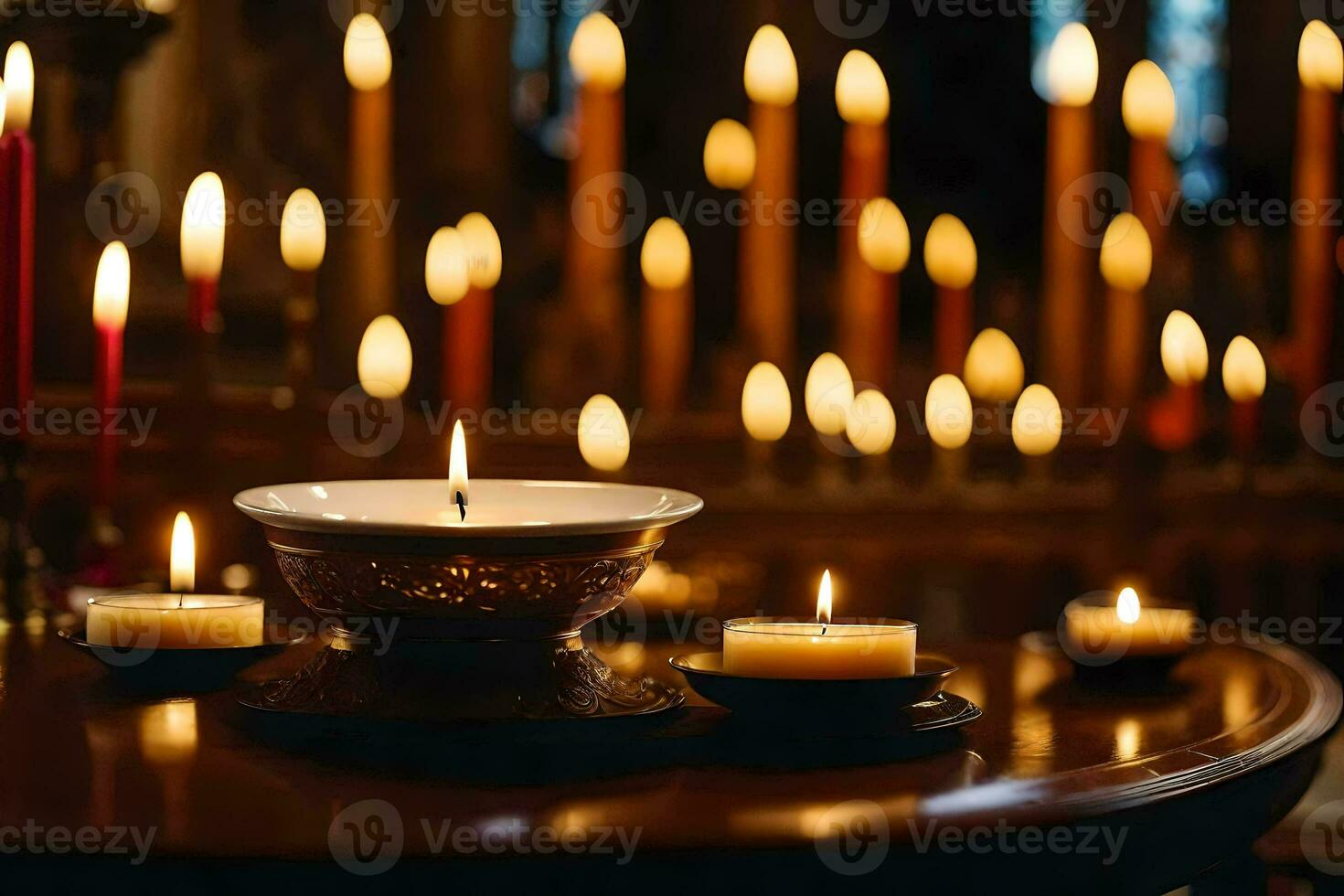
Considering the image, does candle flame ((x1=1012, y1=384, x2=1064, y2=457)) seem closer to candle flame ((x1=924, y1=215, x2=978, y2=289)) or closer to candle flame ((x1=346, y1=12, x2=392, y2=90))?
candle flame ((x1=924, y1=215, x2=978, y2=289))

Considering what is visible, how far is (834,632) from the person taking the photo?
0.69 m

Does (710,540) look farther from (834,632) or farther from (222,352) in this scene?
(834,632)

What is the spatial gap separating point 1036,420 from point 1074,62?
513mm

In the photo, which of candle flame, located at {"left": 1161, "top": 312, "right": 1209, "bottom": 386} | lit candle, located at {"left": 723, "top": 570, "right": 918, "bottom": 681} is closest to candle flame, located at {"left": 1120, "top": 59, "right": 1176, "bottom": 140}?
candle flame, located at {"left": 1161, "top": 312, "right": 1209, "bottom": 386}

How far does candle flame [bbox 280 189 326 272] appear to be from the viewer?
133cm

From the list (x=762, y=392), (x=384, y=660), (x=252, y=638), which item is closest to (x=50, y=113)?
(x=762, y=392)

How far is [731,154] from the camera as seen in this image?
2648mm

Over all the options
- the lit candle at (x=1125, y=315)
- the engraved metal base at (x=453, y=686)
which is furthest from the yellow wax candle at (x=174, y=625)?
the lit candle at (x=1125, y=315)

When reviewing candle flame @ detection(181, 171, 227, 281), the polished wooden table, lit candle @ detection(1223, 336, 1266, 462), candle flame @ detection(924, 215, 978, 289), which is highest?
candle flame @ detection(924, 215, 978, 289)

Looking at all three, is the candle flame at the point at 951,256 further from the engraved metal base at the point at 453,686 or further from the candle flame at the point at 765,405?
the engraved metal base at the point at 453,686

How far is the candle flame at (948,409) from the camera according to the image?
1856 millimetres

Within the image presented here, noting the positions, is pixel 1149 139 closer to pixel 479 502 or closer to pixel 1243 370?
pixel 1243 370

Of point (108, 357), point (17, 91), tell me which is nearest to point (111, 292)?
point (108, 357)

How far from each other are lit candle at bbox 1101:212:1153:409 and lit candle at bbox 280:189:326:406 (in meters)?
1.34
